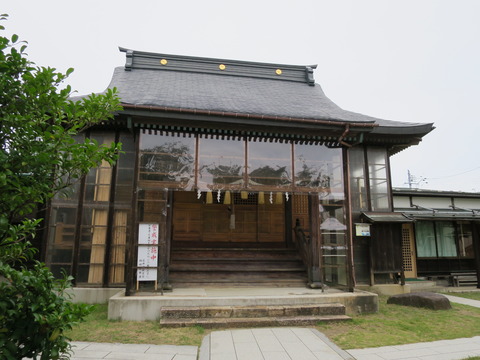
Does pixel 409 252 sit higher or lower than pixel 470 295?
higher

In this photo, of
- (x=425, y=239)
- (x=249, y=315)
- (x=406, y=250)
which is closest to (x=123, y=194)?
(x=249, y=315)

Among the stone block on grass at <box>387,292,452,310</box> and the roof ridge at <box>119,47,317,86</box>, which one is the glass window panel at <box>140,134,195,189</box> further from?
the stone block on grass at <box>387,292,452,310</box>

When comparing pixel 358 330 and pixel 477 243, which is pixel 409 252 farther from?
pixel 358 330

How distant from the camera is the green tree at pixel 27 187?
2.38 m

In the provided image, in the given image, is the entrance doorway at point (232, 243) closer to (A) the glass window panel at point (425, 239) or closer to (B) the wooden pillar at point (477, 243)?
(A) the glass window panel at point (425, 239)

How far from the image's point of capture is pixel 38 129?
2.58 m

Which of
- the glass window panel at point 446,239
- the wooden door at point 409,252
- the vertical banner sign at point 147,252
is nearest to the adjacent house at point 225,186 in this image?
the vertical banner sign at point 147,252

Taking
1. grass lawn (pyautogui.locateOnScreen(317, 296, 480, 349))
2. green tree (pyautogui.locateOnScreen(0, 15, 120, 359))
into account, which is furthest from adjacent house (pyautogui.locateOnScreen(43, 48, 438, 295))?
green tree (pyautogui.locateOnScreen(0, 15, 120, 359))

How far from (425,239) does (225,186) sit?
10.4m

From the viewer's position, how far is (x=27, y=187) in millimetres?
2430

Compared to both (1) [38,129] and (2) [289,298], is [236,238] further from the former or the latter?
(1) [38,129]

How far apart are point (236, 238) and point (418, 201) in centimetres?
926

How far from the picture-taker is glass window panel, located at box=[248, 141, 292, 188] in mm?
8031

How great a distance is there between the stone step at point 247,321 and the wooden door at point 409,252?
786 centimetres
